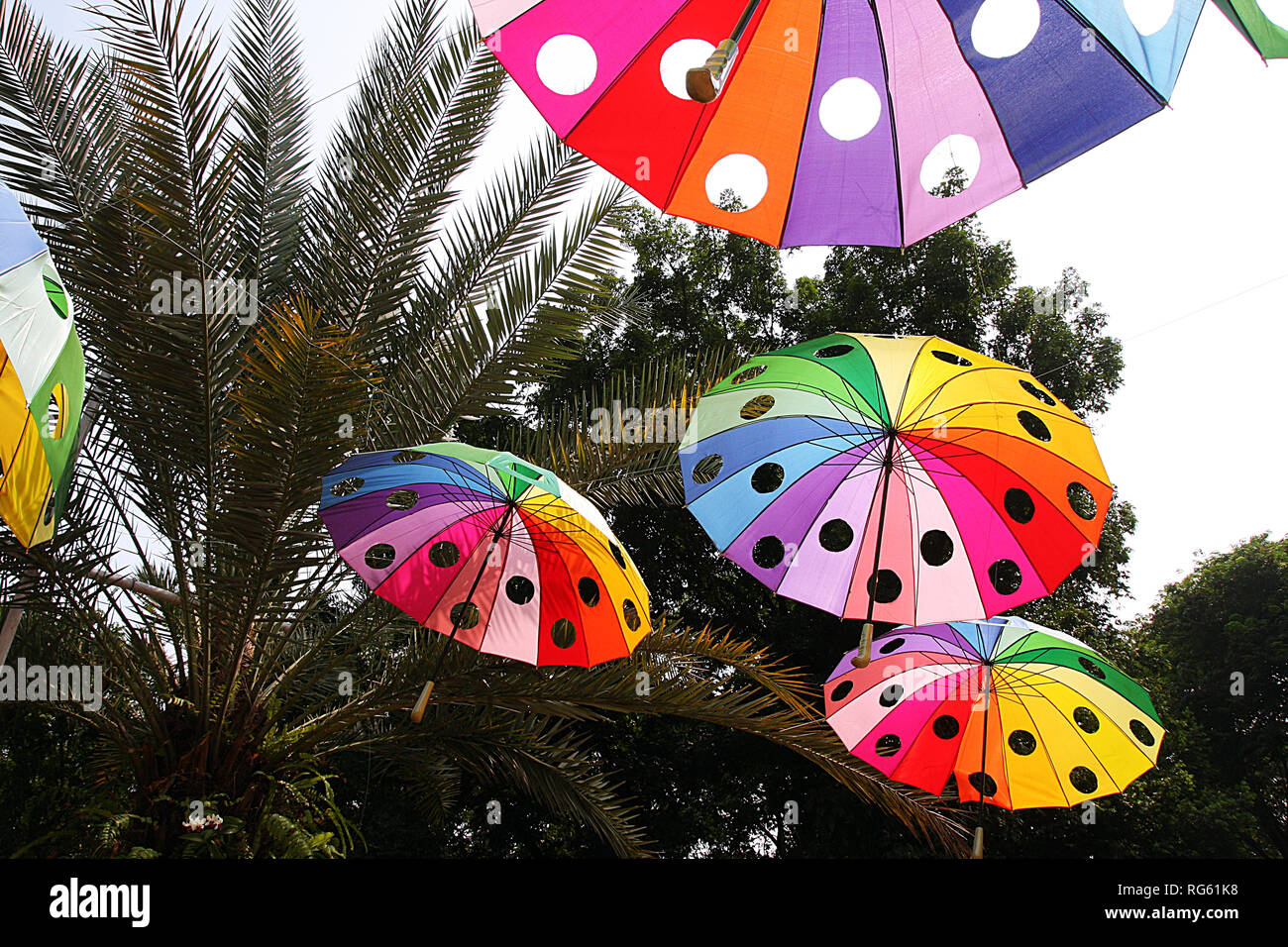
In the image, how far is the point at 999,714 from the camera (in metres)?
6.09

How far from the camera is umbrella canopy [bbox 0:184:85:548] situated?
7.06ft

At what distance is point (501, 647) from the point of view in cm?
506

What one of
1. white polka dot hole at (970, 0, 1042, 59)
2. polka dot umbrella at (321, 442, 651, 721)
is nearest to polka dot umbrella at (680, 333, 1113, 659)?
polka dot umbrella at (321, 442, 651, 721)

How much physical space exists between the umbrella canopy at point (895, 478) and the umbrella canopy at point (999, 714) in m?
1.21

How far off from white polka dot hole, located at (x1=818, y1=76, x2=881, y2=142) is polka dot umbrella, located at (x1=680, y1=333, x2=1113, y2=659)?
1461mm

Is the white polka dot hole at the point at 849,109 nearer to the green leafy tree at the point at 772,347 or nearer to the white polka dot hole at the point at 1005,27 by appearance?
the white polka dot hole at the point at 1005,27

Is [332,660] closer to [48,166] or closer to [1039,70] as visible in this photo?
[48,166]

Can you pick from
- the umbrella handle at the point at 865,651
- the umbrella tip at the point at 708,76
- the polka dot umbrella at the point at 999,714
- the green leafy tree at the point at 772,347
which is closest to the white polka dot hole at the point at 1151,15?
the umbrella tip at the point at 708,76

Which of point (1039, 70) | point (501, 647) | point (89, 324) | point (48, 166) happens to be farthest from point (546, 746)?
point (1039, 70)

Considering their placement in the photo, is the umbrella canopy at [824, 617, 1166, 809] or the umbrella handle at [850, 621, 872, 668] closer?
the umbrella handle at [850, 621, 872, 668]

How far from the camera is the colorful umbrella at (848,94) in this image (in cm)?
310

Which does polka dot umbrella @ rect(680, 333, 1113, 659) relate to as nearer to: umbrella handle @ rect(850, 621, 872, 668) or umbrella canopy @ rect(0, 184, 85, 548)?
umbrella handle @ rect(850, 621, 872, 668)

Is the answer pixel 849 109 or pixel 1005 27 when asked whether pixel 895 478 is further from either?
pixel 1005 27

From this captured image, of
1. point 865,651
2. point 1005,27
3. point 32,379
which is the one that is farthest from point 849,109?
point 32,379
